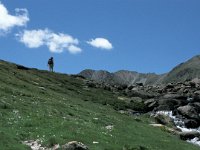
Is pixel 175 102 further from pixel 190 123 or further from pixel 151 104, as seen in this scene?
pixel 190 123

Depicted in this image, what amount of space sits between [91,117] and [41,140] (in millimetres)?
19151

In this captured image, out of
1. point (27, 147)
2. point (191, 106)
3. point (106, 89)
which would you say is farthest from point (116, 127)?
point (106, 89)

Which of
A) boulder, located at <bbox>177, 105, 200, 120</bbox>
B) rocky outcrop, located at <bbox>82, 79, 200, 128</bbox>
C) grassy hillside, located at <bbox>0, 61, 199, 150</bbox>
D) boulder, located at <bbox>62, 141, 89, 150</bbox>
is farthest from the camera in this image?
rocky outcrop, located at <bbox>82, 79, 200, 128</bbox>

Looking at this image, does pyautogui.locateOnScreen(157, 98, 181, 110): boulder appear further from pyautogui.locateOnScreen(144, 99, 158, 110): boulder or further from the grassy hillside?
the grassy hillside

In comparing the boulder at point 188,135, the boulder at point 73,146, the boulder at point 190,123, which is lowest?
the boulder at point 73,146

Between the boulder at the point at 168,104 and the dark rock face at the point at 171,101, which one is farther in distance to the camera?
the boulder at the point at 168,104

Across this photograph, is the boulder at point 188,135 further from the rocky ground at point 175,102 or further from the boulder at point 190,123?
the boulder at point 190,123

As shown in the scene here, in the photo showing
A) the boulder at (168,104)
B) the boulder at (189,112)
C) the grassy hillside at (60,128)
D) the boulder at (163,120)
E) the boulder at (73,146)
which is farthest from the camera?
the boulder at (168,104)

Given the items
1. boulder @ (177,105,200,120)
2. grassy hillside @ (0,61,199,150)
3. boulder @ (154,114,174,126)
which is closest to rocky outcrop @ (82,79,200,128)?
boulder @ (177,105,200,120)

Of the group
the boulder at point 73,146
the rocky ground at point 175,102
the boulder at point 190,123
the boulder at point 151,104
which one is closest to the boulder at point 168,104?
the rocky ground at point 175,102

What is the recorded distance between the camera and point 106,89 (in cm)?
11562

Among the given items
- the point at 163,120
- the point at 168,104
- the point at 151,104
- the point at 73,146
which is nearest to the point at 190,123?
the point at 163,120

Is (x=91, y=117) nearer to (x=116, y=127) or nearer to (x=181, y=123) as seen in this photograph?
(x=116, y=127)

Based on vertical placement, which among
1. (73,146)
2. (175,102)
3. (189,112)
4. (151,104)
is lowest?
(73,146)
